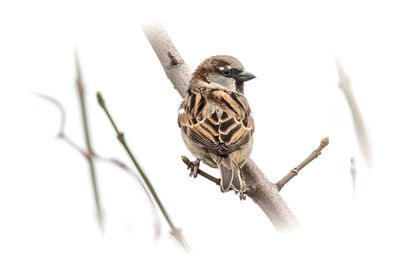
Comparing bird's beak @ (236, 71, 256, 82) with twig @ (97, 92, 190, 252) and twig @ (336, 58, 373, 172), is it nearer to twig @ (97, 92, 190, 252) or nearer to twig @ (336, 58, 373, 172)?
twig @ (336, 58, 373, 172)

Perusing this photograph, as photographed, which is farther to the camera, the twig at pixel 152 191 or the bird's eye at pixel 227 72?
the bird's eye at pixel 227 72

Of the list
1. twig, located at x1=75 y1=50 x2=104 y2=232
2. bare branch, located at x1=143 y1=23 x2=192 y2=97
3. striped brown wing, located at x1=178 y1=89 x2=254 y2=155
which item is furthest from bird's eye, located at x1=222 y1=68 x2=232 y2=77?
twig, located at x1=75 y1=50 x2=104 y2=232

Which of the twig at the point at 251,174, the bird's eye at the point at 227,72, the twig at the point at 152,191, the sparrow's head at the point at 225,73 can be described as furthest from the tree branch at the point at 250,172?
the twig at the point at 152,191

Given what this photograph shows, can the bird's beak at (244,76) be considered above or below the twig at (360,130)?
above

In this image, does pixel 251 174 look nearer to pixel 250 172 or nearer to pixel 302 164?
pixel 250 172

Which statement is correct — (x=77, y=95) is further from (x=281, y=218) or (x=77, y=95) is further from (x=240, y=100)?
(x=240, y=100)

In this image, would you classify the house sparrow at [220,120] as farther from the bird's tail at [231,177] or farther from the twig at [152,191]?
the twig at [152,191]

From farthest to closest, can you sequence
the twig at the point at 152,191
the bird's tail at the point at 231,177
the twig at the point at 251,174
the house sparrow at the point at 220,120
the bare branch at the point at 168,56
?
the bare branch at the point at 168,56
the house sparrow at the point at 220,120
the bird's tail at the point at 231,177
the twig at the point at 251,174
the twig at the point at 152,191

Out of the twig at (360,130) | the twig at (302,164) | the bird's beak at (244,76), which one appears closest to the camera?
the twig at (360,130)
